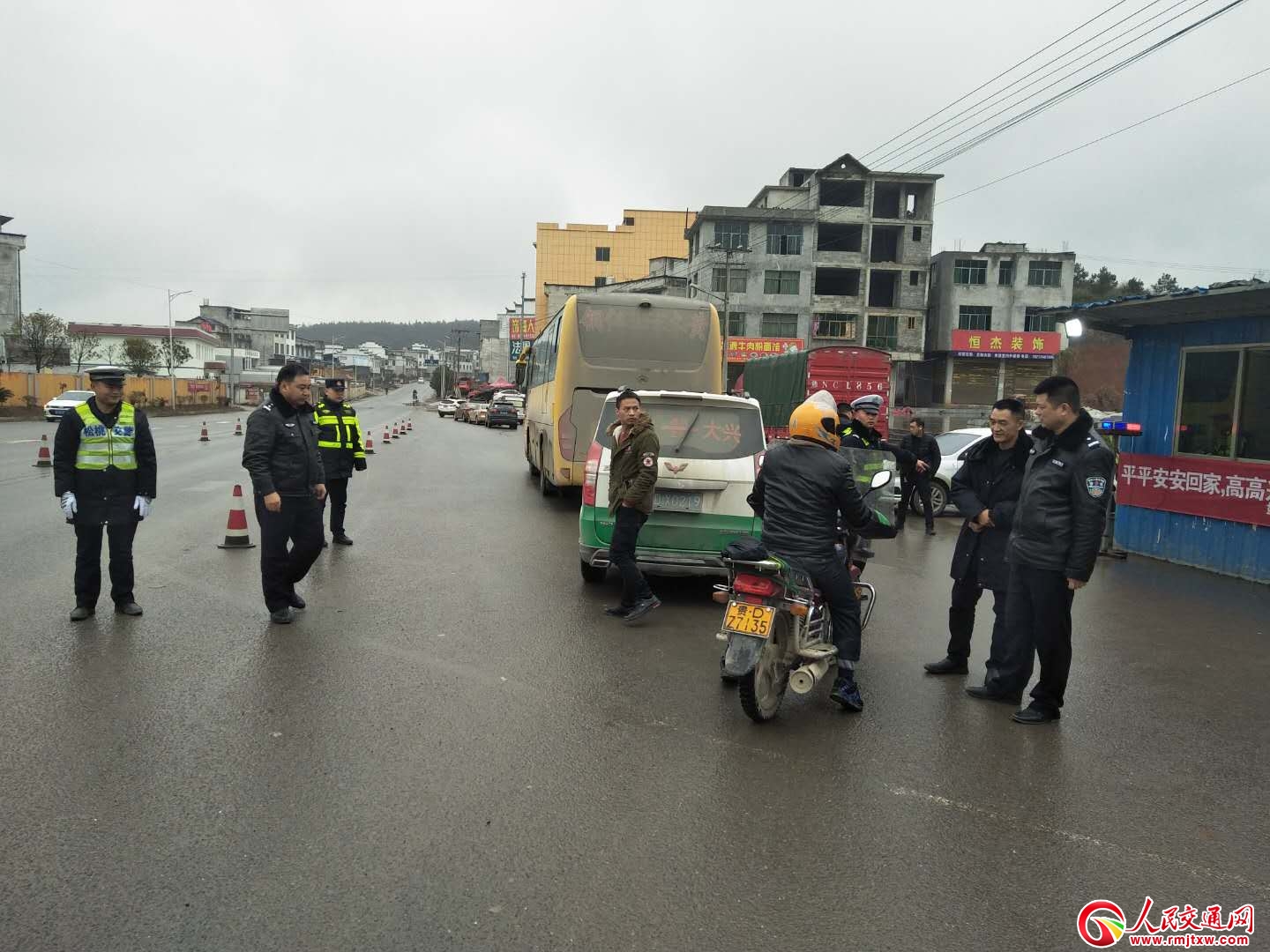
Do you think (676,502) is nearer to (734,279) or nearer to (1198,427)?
(1198,427)

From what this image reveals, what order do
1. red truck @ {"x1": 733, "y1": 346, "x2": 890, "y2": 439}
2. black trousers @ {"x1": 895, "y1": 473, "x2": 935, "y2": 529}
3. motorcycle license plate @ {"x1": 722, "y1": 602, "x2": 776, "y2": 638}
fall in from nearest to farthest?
motorcycle license plate @ {"x1": 722, "y1": 602, "x2": 776, "y2": 638} → black trousers @ {"x1": 895, "y1": 473, "x2": 935, "y2": 529} → red truck @ {"x1": 733, "y1": 346, "x2": 890, "y2": 439}

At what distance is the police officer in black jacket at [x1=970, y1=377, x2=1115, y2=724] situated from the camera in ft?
16.5

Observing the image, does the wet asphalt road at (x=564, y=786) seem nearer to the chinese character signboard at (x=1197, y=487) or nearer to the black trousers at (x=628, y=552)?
the black trousers at (x=628, y=552)

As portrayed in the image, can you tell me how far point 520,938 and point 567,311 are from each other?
11819 millimetres

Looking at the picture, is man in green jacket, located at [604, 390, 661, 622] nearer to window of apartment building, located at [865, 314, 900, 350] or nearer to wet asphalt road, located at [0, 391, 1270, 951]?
wet asphalt road, located at [0, 391, 1270, 951]

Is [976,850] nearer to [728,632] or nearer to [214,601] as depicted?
[728,632]

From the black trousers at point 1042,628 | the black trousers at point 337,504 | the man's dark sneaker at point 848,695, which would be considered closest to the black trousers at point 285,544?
the black trousers at point 337,504

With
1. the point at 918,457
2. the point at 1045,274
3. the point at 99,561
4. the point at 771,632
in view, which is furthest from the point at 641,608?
the point at 1045,274

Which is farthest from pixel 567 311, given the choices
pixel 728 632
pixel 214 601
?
pixel 728 632

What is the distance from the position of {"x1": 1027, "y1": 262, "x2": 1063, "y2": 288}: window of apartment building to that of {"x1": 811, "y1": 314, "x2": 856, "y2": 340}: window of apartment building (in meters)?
11.5

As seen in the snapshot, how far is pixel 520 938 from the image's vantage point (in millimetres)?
2896

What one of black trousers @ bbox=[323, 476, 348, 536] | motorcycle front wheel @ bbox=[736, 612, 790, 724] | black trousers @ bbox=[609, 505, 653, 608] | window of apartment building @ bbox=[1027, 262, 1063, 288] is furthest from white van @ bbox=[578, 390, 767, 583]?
window of apartment building @ bbox=[1027, 262, 1063, 288]

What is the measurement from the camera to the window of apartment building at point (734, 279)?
179 ft

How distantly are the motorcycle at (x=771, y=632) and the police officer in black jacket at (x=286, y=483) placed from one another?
139 inches
